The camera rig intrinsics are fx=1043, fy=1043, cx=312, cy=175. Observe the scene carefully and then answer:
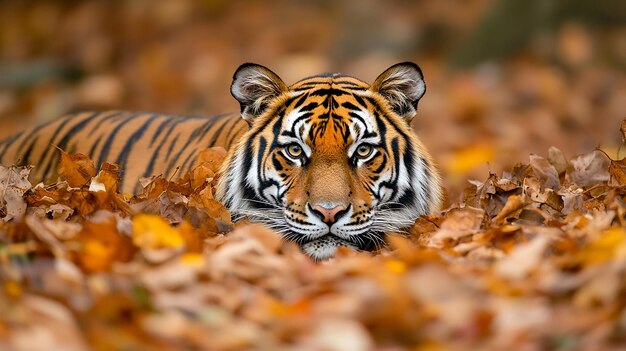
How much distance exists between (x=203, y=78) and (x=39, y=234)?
32.1ft

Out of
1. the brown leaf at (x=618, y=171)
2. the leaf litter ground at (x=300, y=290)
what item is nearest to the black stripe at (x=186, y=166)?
the leaf litter ground at (x=300, y=290)

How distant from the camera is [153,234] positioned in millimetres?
3537

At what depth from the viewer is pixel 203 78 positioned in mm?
13078

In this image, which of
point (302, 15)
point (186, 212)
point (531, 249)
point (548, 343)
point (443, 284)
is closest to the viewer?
point (548, 343)

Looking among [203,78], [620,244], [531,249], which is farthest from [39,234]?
[203,78]

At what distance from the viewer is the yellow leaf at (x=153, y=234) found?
11.4 feet

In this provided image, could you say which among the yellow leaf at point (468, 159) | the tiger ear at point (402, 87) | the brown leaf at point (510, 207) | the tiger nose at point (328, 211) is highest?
the yellow leaf at point (468, 159)

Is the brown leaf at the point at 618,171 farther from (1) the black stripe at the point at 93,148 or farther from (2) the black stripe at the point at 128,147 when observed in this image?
(1) the black stripe at the point at 93,148

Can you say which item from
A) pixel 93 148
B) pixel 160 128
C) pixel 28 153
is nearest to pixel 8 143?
pixel 28 153

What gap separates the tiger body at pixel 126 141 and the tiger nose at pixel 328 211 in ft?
3.71

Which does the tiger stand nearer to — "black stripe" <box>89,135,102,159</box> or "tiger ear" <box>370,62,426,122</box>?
"tiger ear" <box>370,62,426,122</box>

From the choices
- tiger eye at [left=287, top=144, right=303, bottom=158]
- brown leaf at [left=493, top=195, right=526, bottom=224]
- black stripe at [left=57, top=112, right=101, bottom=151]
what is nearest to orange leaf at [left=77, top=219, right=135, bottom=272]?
tiger eye at [left=287, top=144, right=303, bottom=158]

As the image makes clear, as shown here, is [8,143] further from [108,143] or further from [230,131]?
[230,131]

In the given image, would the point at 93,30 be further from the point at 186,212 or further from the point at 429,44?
the point at 186,212
